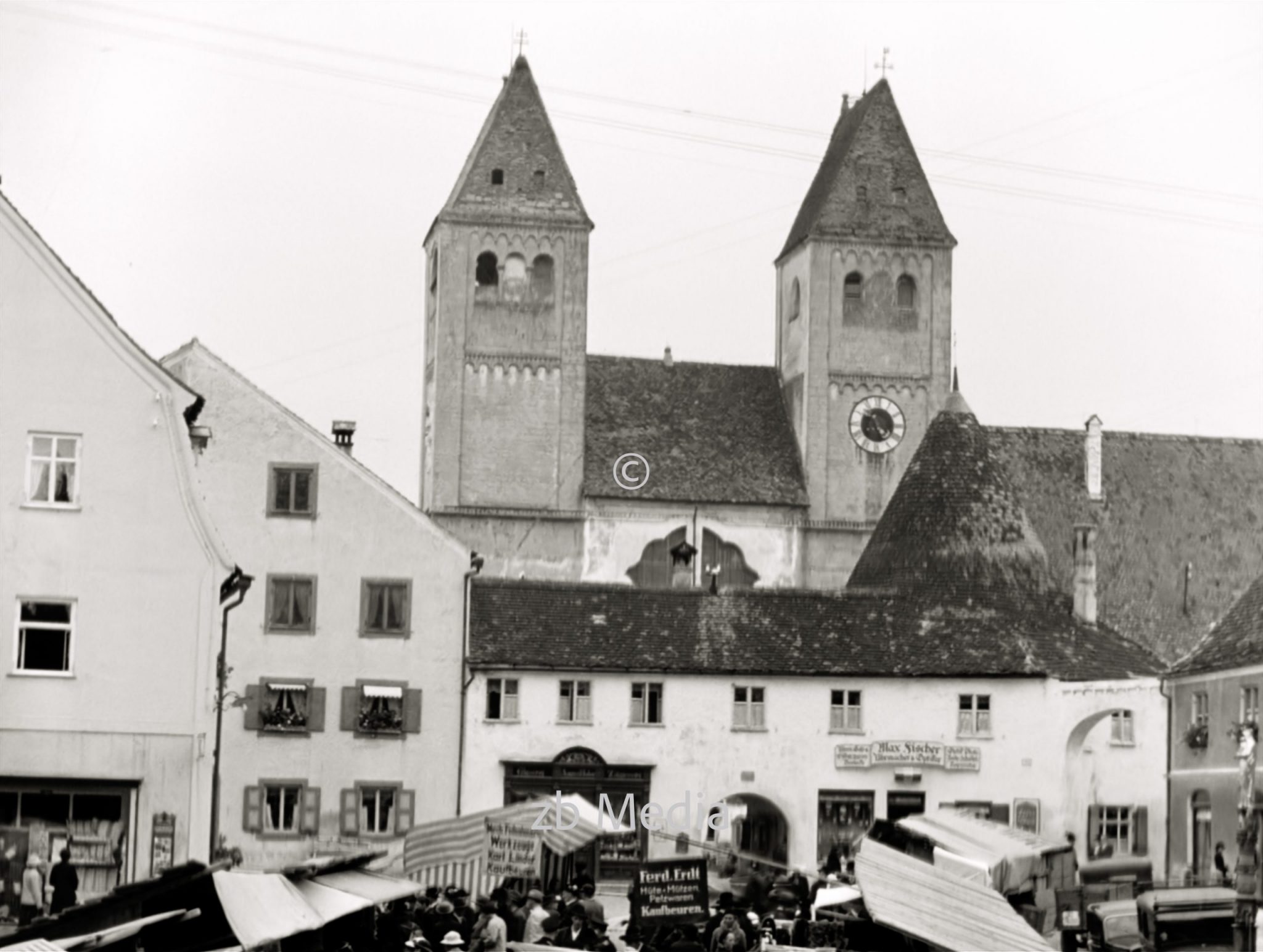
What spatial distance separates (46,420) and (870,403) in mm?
63083

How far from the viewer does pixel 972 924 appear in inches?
865

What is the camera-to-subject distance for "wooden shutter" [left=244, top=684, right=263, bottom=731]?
6312cm

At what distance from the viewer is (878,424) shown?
347 ft

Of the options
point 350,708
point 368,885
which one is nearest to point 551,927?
point 368,885

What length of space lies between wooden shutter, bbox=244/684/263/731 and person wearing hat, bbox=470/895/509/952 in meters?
30.8

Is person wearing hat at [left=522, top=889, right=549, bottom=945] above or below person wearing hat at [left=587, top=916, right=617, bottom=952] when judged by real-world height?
above

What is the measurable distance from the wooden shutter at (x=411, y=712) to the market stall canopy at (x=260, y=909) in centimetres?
3598

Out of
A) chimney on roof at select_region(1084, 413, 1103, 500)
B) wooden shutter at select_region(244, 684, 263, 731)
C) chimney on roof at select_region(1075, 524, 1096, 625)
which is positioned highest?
chimney on roof at select_region(1084, 413, 1103, 500)

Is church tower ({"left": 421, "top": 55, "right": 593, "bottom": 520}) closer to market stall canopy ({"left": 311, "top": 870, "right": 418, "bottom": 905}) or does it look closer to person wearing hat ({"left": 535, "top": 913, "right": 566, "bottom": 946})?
person wearing hat ({"left": 535, "top": 913, "right": 566, "bottom": 946})

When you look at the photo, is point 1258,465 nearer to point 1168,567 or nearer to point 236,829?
point 1168,567

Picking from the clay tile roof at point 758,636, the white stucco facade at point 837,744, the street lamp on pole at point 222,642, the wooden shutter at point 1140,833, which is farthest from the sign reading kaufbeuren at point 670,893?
the wooden shutter at point 1140,833

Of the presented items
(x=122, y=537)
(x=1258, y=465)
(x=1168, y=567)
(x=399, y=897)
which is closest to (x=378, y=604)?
(x=122, y=537)

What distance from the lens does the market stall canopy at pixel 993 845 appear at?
37000 millimetres

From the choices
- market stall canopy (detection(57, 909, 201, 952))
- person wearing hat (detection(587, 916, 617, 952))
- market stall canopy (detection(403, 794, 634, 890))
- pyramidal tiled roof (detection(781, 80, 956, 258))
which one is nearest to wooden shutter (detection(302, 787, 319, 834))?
market stall canopy (detection(403, 794, 634, 890))
